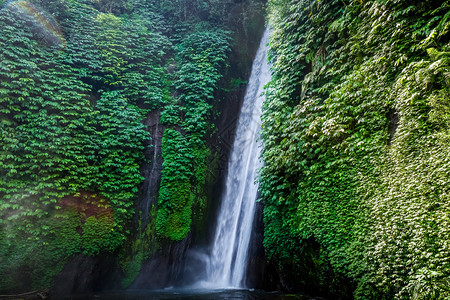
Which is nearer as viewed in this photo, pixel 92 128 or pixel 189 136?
pixel 92 128

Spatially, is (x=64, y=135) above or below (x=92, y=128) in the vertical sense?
below

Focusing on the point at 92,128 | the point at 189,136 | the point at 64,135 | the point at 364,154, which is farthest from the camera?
the point at 189,136

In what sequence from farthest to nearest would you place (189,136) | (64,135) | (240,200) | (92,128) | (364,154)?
(189,136) < (240,200) < (92,128) < (64,135) < (364,154)

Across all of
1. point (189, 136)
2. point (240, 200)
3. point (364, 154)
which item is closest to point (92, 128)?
point (189, 136)

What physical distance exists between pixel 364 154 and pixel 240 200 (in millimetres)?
5131

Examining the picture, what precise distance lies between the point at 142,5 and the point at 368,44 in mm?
11798

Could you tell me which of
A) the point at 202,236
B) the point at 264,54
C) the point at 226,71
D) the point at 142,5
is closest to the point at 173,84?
the point at 226,71

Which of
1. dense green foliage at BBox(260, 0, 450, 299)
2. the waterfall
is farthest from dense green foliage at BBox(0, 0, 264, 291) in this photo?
dense green foliage at BBox(260, 0, 450, 299)

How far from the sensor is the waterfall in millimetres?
7402

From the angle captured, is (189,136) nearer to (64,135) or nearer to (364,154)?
(64,135)

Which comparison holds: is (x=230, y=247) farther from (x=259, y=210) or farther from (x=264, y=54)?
(x=264, y=54)

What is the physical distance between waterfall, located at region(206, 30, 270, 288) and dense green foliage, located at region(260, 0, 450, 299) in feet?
4.71

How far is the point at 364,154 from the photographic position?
4.13m

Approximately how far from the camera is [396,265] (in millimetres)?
3125
